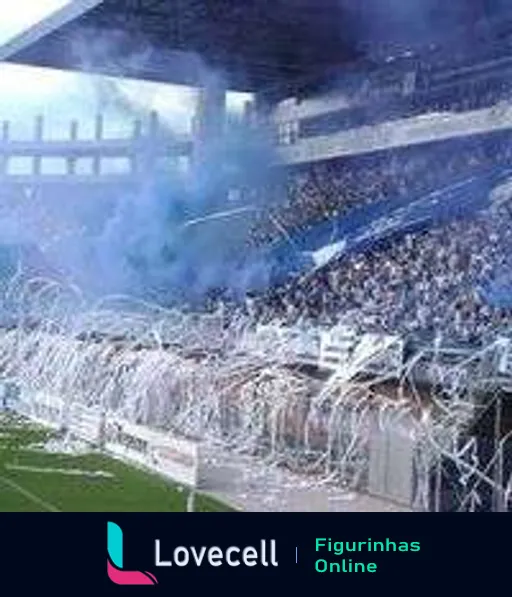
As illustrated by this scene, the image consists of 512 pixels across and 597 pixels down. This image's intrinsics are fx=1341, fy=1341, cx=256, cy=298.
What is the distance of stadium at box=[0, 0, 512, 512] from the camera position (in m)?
15.0

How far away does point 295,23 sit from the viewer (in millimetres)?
28422

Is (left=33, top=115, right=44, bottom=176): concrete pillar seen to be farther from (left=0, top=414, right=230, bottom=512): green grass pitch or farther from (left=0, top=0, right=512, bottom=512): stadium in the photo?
(left=0, top=414, right=230, bottom=512): green grass pitch

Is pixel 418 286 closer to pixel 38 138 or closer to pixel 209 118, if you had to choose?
pixel 209 118

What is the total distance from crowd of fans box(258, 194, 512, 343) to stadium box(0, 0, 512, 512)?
71 millimetres

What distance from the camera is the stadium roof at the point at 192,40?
28.1 m
